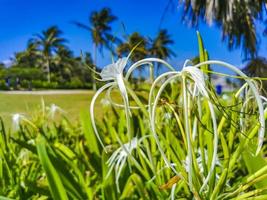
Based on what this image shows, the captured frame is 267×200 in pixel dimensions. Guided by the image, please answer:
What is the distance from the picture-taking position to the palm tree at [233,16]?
215 inches

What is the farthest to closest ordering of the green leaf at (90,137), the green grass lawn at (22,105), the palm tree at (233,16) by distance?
the palm tree at (233,16) < the green grass lawn at (22,105) < the green leaf at (90,137)

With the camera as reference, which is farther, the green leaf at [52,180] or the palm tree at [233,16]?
the palm tree at [233,16]

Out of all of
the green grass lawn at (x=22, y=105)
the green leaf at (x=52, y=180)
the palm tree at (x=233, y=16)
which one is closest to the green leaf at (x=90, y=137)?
the green grass lawn at (x=22, y=105)

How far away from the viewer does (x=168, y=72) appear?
0.37 meters

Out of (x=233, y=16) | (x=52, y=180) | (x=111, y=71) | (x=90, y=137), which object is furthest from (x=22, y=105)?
(x=233, y=16)

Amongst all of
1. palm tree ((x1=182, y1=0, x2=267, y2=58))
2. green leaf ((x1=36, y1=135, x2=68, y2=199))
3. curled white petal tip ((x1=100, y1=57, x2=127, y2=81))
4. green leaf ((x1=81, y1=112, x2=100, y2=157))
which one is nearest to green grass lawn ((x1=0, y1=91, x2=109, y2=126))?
green leaf ((x1=81, y1=112, x2=100, y2=157))

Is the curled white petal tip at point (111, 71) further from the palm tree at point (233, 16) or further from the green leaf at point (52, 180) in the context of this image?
the palm tree at point (233, 16)

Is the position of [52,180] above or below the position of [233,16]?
below

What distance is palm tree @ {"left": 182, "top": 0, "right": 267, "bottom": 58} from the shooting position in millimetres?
5459

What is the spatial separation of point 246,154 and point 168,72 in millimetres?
152

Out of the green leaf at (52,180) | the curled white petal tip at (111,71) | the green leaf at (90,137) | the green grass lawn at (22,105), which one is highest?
the green grass lawn at (22,105)

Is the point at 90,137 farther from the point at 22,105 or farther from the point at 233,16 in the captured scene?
the point at 233,16

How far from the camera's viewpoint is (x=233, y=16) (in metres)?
6.04

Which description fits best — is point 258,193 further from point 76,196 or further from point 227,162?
point 76,196
